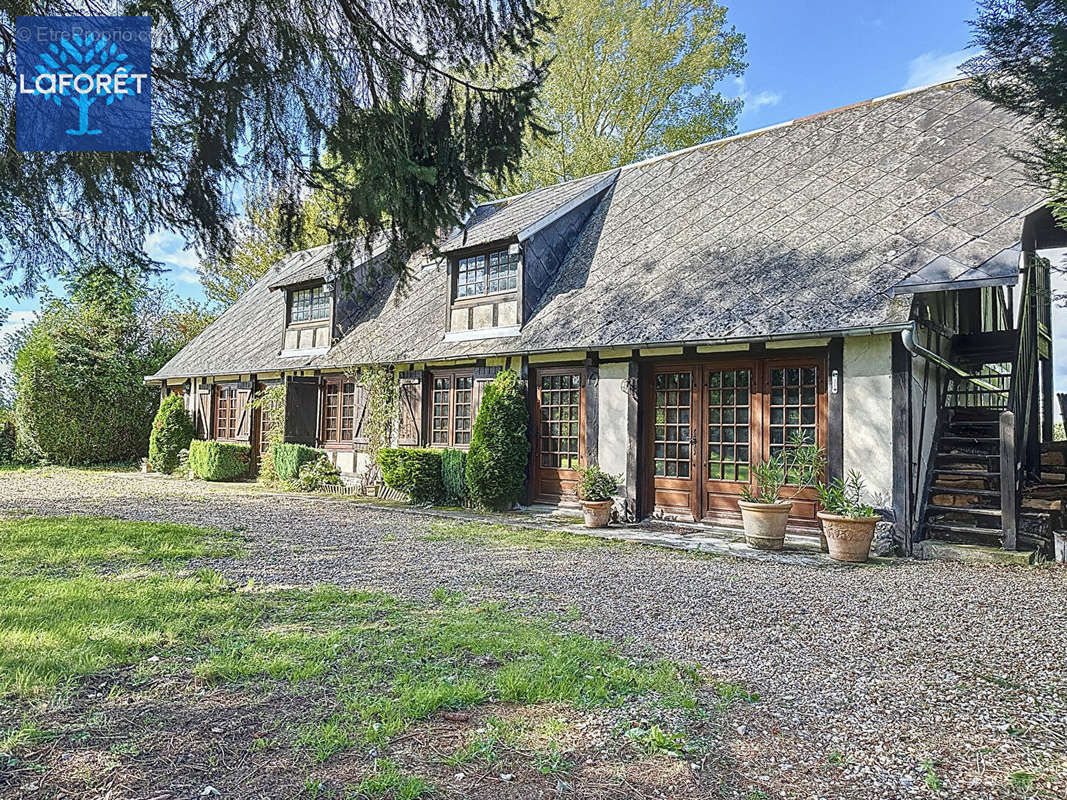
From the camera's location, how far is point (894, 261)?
8.15 m

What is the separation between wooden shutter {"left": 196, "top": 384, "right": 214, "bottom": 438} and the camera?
17719 mm

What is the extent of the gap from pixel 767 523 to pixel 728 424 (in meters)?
1.61

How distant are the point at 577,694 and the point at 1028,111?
4437 mm

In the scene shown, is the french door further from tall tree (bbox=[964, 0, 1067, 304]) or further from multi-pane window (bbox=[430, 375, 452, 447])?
multi-pane window (bbox=[430, 375, 452, 447])

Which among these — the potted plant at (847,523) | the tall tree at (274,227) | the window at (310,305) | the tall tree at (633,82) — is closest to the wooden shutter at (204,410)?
the window at (310,305)

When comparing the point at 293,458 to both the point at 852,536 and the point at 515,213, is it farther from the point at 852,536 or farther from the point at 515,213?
the point at 852,536

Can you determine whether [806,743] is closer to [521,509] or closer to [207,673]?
[207,673]

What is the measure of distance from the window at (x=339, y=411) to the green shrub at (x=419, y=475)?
8.10 feet

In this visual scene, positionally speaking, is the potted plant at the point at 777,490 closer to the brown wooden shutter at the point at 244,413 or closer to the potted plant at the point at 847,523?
the potted plant at the point at 847,523

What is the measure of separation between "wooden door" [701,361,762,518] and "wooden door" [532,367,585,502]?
1.98 metres

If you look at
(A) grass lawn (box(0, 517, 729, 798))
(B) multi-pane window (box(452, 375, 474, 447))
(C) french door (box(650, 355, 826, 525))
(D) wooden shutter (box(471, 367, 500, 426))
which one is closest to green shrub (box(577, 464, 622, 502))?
(C) french door (box(650, 355, 826, 525))

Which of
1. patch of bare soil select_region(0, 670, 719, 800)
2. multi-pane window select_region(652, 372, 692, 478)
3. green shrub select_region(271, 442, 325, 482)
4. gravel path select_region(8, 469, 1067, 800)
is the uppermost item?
multi-pane window select_region(652, 372, 692, 478)

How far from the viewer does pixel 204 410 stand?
17906 millimetres

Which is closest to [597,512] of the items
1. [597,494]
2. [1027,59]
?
[597,494]
